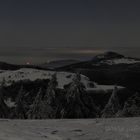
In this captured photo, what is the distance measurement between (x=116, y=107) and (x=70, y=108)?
6.65 meters

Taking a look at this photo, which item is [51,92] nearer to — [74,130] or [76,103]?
[76,103]

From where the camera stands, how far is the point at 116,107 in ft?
140

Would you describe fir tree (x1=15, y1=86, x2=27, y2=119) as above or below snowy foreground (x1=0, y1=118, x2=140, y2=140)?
below

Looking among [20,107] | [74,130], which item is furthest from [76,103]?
[74,130]

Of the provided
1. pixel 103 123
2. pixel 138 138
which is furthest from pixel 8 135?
pixel 103 123

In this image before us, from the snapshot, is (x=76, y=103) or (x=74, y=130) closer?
(x=74, y=130)

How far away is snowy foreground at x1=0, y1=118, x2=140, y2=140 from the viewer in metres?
7.99

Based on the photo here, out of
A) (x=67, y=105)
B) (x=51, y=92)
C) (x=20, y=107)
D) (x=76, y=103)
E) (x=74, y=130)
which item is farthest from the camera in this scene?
(x=20, y=107)

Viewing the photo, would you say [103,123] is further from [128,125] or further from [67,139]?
[67,139]

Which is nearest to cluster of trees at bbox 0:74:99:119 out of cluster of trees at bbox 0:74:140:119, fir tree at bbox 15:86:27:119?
cluster of trees at bbox 0:74:140:119

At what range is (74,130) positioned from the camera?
379 inches

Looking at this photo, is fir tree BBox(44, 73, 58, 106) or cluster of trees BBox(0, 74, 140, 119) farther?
fir tree BBox(44, 73, 58, 106)

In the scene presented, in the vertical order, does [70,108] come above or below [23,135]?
below

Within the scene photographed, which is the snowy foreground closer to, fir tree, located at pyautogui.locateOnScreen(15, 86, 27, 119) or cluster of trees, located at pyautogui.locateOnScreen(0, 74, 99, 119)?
cluster of trees, located at pyautogui.locateOnScreen(0, 74, 99, 119)
